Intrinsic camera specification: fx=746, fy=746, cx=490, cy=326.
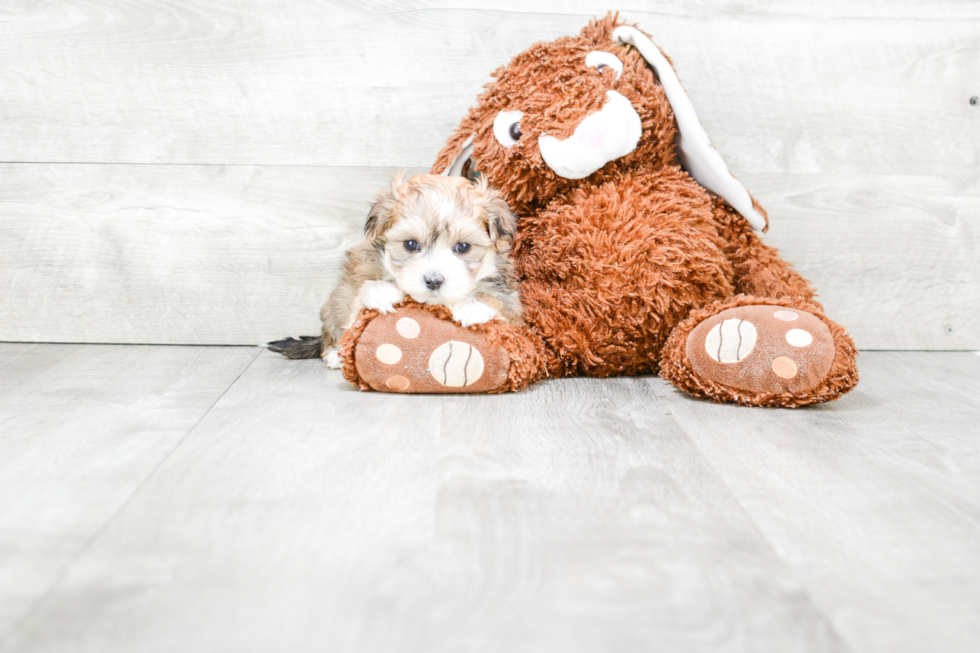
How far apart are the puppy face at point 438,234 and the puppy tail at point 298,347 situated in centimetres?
43

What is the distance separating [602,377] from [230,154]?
1177 millimetres

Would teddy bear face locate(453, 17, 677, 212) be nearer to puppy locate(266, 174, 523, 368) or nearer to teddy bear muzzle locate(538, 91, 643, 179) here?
teddy bear muzzle locate(538, 91, 643, 179)

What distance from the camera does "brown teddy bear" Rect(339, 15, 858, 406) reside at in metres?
1.54

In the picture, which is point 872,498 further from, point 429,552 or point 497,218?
point 497,218

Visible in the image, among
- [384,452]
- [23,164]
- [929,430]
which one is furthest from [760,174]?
[23,164]

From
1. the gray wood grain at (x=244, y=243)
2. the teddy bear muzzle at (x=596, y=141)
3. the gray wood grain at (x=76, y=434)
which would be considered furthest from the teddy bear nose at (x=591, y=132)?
the gray wood grain at (x=76, y=434)

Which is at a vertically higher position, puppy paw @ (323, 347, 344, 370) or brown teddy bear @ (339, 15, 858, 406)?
brown teddy bear @ (339, 15, 858, 406)

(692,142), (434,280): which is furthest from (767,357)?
(434,280)

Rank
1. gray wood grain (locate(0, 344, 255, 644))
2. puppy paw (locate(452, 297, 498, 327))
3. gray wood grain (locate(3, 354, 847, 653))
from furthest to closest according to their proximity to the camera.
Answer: puppy paw (locate(452, 297, 498, 327))
gray wood grain (locate(0, 344, 255, 644))
gray wood grain (locate(3, 354, 847, 653))

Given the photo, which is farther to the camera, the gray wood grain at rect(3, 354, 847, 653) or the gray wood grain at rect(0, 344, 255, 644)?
the gray wood grain at rect(0, 344, 255, 644)

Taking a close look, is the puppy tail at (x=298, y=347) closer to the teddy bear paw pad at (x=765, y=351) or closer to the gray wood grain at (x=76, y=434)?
the gray wood grain at (x=76, y=434)

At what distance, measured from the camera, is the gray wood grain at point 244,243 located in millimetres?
2059

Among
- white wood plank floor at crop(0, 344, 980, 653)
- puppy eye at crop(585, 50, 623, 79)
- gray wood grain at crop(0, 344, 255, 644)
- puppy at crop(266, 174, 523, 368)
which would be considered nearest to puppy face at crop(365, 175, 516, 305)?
puppy at crop(266, 174, 523, 368)

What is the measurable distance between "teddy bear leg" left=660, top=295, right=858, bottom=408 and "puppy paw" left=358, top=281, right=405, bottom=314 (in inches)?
24.4
